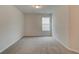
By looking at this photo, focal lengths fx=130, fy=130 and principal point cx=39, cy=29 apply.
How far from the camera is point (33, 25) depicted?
916 centimetres

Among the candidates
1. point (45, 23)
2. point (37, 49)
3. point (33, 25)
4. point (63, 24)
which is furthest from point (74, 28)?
point (33, 25)

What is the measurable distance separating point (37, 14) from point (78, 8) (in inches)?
221

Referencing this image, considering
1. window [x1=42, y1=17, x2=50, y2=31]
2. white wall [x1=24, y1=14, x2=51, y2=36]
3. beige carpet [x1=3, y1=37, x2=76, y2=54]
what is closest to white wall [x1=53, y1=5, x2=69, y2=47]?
beige carpet [x1=3, y1=37, x2=76, y2=54]

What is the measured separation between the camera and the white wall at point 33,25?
9047mm

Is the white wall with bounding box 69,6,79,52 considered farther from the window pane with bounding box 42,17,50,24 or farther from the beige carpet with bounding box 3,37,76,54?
the window pane with bounding box 42,17,50,24

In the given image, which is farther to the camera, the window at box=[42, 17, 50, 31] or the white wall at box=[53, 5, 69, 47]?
the window at box=[42, 17, 50, 31]

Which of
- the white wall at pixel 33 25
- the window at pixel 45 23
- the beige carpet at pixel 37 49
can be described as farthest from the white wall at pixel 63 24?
the white wall at pixel 33 25

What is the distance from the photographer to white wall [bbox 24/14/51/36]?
9.05 meters

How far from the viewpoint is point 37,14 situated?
9.02 m

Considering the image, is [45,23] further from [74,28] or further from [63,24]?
[74,28]

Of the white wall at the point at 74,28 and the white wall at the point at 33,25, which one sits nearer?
the white wall at the point at 74,28

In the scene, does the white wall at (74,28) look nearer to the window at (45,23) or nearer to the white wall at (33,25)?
the window at (45,23)
